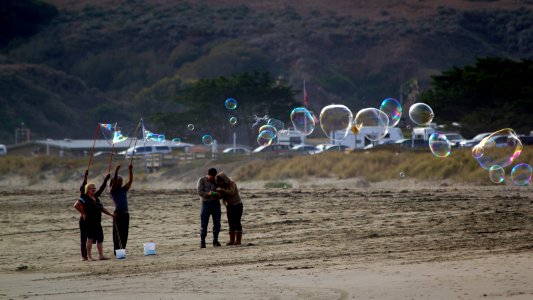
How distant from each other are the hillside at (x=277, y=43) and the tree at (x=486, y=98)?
1939 inches

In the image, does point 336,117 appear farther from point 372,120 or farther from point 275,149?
point 275,149

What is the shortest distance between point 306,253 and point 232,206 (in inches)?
86.1

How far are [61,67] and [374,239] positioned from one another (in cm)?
12062

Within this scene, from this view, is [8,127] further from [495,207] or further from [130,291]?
[130,291]

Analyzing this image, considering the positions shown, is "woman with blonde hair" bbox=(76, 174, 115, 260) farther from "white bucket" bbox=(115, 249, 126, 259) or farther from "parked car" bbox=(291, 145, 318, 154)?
"parked car" bbox=(291, 145, 318, 154)

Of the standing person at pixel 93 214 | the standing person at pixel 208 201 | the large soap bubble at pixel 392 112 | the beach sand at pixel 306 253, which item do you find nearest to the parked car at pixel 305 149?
the beach sand at pixel 306 253

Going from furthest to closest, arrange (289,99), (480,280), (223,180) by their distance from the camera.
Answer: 1. (289,99)
2. (223,180)
3. (480,280)

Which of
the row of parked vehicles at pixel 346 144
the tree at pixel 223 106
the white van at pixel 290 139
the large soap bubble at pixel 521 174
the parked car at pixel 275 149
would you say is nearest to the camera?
the large soap bubble at pixel 521 174

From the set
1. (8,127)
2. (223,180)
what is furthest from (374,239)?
(8,127)

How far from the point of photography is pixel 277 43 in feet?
441

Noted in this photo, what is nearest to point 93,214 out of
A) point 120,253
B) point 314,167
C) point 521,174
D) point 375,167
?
point 120,253

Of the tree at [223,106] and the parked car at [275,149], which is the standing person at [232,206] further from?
the tree at [223,106]

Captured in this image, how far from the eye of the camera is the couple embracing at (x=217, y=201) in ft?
56.0

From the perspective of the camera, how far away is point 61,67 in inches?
5281
